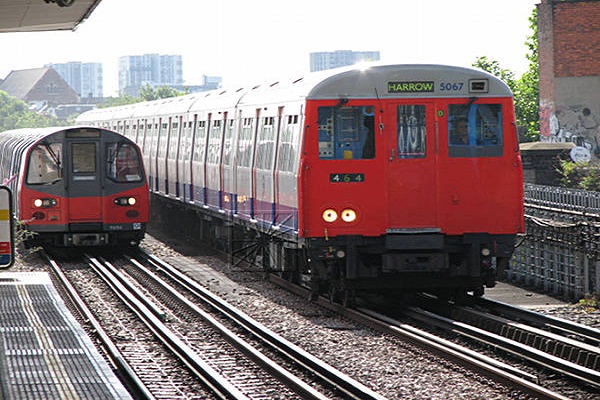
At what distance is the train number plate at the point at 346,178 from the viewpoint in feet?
48.9

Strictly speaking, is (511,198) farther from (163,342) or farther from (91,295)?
(91,295)

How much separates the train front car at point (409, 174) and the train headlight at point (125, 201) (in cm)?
897

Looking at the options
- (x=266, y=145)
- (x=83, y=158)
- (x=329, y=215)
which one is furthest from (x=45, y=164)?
(x=329, y=215)

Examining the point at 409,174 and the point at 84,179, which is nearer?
the point at 409,174

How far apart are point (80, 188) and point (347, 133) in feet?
30.7

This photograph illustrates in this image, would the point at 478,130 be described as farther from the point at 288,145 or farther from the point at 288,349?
the point at 288,349

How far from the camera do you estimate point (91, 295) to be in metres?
18.0

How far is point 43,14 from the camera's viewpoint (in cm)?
1571

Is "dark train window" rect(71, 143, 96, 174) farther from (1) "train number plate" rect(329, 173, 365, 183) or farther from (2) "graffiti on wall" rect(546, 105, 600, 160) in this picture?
(2) "graffiti on wall" rect(546, 105, 600, 160)

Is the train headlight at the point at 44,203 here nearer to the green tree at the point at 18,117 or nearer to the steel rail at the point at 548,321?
the steel rail at the point at 548,321

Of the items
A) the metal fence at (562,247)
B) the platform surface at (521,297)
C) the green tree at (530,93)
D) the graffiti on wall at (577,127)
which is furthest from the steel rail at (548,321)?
the green tree at (530,93)

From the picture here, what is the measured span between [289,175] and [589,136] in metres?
25.9

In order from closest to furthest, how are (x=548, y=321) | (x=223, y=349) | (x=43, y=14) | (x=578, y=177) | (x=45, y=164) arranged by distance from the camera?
1. (x=223, y=349)
2. (x=548, y=321)
3. (x=43, y=14)
4. (x=45, y=164)
5. (x=578, y=177)

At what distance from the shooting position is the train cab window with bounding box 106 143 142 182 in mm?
23312
